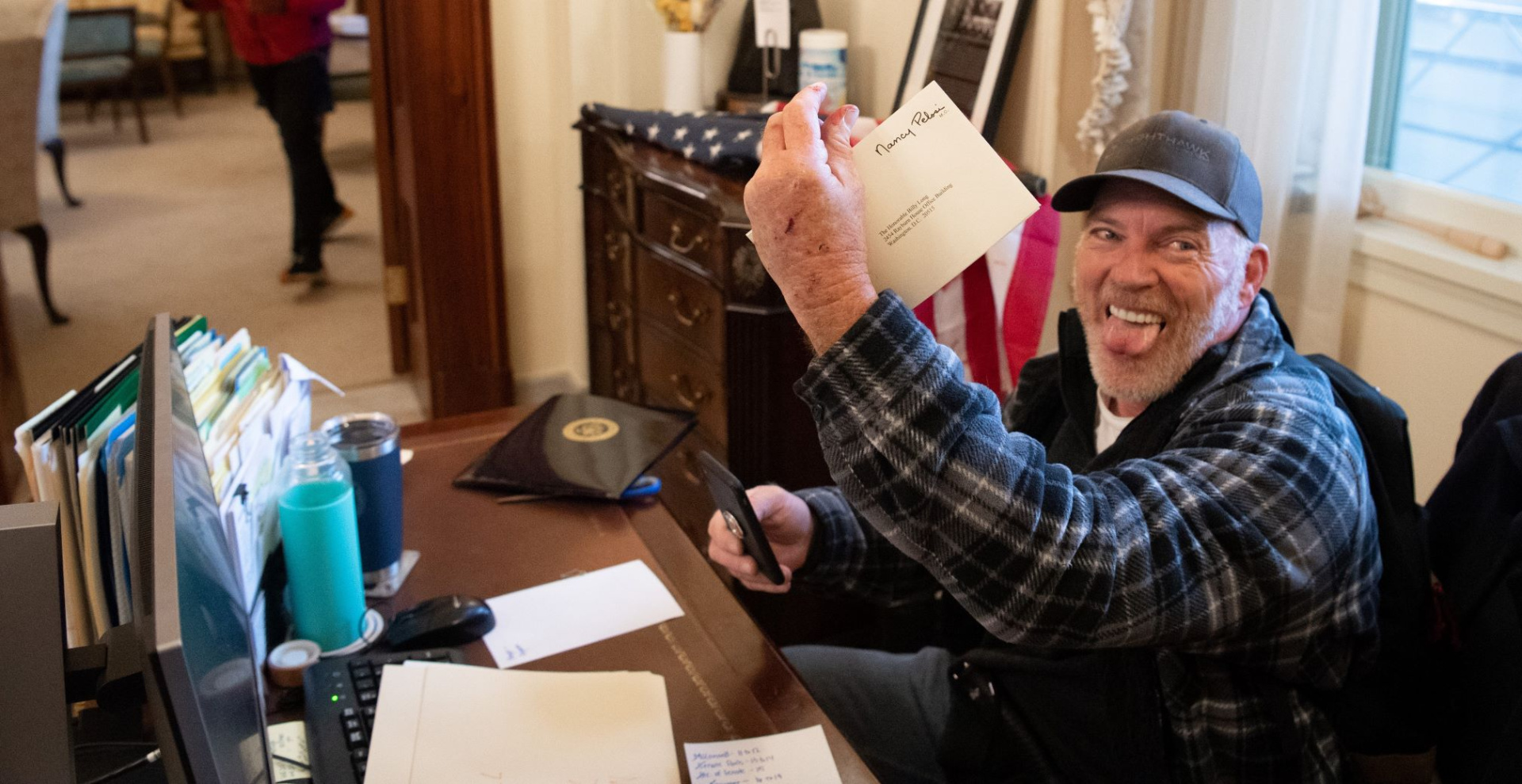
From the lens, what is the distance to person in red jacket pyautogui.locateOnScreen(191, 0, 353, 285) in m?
3.88

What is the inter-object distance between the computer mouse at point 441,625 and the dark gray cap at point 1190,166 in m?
0.78

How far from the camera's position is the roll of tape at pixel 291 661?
3.64 ft

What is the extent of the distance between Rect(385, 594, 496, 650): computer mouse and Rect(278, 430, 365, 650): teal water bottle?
0.04m

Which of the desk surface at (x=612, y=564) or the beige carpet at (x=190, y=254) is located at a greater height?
the desk surface at (x=612, y=564)

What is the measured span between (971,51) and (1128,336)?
1.03 m

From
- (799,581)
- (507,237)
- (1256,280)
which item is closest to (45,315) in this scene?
(507,237)

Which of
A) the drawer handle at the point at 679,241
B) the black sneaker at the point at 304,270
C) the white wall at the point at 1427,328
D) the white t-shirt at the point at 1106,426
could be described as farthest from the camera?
the black sneaker at the point at 304,270

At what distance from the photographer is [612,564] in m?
1.34

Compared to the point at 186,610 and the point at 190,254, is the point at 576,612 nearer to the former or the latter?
the point at 186,610

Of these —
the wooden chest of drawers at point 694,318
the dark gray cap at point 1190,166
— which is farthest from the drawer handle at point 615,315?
the dark gray cap at point 1190,166

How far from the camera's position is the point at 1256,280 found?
1.34 metres

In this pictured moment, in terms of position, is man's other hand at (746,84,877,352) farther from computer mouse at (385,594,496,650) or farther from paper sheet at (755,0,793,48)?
paper sheet at (755,0,793,48)

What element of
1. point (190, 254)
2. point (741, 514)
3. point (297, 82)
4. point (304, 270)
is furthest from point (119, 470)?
point (190, 254)

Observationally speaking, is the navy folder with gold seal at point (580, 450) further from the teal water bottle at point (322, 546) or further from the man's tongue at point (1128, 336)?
the man's tongue at point (1128, 336)
